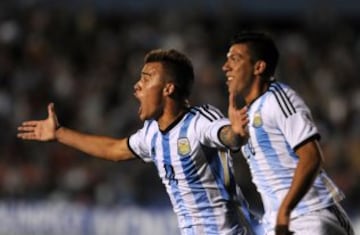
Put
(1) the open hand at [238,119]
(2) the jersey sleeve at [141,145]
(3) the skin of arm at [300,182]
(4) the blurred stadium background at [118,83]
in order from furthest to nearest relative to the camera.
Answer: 1. (4) the blurred stadium background at [118,83]
2. (2) the jersey sleeve at [141,145]
3. (1) the open hand at [238,119]
4. (3) the skin of arm at [300,182]

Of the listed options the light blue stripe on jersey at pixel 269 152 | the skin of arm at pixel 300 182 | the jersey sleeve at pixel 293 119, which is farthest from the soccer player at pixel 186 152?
the skin of arm at pixel 300 182

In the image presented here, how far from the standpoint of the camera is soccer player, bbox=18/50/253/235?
7.38 meters

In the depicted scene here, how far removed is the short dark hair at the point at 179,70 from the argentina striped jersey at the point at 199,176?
14 cm

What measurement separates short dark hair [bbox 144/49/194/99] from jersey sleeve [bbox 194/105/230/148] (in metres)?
0.18

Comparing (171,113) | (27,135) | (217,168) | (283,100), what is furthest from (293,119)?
(27,135)

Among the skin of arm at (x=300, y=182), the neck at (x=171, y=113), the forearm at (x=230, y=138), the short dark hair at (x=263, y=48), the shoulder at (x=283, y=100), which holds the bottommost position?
the skin of arm at (x=300, y=182)

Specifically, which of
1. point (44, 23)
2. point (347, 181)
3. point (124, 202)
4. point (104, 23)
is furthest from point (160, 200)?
point (104, 23)

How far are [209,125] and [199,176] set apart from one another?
359mm

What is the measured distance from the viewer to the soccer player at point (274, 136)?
6.93 metres

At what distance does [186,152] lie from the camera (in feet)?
24.2

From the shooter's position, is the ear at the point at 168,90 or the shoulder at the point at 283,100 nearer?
the shoulder at the point at 283,100

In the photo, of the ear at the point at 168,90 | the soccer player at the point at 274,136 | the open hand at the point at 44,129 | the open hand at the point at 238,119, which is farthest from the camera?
the open hand at the point at 44,129

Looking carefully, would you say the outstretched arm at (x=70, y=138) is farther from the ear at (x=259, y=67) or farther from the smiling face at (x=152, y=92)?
the ear at (x=259, y=67)

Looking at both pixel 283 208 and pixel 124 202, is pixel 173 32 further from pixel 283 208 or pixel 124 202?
pixel 283 208
